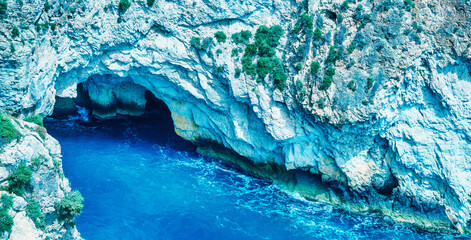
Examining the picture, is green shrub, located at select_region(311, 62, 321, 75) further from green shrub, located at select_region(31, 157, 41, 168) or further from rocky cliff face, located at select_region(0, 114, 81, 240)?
green shrub, located at select_region(31, 157, 41, 168)

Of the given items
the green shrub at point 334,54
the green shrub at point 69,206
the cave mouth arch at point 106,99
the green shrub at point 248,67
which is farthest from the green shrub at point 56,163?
the green shrub at point 334,54

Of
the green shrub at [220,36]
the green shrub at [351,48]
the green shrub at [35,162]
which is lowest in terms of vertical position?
the green shrub at [35,162]

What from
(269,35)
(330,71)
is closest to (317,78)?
(330,71)

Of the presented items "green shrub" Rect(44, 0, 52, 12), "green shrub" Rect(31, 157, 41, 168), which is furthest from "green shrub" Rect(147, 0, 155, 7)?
"green shrub" Rect(31, 157, 41, 168)

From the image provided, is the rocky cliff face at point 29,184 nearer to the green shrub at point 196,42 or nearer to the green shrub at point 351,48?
the green shrub at point 196,42

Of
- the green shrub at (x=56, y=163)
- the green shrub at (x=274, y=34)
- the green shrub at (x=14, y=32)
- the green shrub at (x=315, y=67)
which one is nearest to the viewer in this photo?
the green shrub at (x=56, y=163)

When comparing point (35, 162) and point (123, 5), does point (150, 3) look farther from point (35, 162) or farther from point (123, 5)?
point (35, 162)
